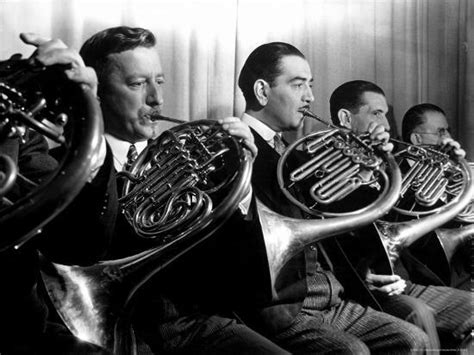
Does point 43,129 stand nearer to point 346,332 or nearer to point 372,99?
point 346,332

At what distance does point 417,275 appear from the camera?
1.98m

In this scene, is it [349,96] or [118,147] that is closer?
[118,147]

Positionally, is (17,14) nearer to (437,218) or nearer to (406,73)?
(437,218)

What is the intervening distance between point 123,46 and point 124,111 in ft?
0.52

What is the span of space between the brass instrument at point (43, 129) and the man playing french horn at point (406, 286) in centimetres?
104

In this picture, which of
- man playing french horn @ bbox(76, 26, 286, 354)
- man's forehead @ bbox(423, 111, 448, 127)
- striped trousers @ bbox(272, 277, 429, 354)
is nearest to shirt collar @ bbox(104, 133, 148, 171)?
man playing french horn @ bbox(76, 26, 286, 354)

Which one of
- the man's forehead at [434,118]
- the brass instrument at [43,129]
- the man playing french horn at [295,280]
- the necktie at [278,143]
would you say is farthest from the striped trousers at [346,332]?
the man's forehead at [434,118]

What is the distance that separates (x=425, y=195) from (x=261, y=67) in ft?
2.00

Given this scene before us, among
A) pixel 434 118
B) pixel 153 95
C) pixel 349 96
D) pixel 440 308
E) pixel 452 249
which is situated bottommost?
pixel 440 308

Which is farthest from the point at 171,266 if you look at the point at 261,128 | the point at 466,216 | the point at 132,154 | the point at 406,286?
the point at 466,216

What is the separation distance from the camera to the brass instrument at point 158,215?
1.09 meters

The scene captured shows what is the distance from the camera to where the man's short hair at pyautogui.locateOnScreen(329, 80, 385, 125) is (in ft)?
7.25

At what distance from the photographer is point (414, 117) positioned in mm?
2369

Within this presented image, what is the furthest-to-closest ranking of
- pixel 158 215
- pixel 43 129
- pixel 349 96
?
pixel 349 96 → pixel 158 215 → pixel 43 129
